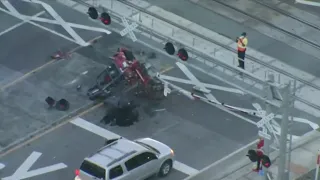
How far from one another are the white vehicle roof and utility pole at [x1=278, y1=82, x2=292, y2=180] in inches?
200

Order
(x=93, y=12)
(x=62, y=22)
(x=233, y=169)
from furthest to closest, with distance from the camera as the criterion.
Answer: (x=62, y=22), (x=93, y=12), (x=233, y=169)

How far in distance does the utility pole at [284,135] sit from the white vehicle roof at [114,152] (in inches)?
200

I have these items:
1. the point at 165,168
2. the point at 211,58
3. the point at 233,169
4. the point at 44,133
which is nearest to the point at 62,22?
the point at 44,133

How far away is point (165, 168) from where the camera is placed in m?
39.7

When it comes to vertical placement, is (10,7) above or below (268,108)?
below

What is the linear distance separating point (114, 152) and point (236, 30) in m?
13.0

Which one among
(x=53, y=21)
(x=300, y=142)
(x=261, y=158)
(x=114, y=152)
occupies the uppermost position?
(x=261, y=158)

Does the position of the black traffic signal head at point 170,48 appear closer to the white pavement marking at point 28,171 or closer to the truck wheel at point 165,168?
the truck wheel at point 165,168

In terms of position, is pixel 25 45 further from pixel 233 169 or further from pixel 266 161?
pixel 266 161

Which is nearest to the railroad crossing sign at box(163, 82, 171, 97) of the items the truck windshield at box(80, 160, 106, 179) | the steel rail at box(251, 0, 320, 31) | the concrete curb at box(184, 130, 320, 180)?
the concrete curb at box(184, 130, 320, 180)

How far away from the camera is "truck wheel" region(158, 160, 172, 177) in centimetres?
3947

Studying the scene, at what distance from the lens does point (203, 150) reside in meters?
41.5

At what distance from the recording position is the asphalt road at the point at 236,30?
156 ft

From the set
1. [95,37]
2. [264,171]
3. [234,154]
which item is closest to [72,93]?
[95,37]
